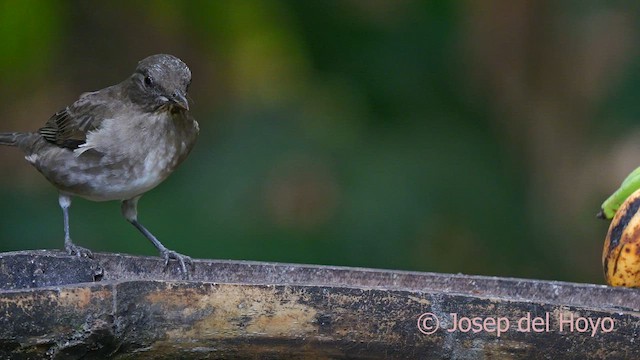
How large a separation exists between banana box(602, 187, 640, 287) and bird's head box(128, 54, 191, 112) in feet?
4.38

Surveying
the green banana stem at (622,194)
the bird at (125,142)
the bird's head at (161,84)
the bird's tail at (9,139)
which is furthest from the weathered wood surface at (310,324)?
the bird's tail at (9,139)

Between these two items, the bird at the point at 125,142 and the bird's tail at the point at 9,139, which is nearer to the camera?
the bird at the point at 125,142

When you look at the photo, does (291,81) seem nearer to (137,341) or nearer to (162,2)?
(162,2)

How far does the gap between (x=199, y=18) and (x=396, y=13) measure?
84cm

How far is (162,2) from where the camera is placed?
16.4 feet

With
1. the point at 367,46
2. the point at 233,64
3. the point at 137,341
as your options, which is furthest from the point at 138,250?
the point at 137,341

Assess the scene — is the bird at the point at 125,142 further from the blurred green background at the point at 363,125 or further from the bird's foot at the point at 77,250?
the blurred green background at the point at 363,125

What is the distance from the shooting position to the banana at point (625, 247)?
2918mm

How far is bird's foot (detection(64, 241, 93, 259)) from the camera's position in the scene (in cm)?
295

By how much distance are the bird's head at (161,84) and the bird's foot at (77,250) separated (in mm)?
504

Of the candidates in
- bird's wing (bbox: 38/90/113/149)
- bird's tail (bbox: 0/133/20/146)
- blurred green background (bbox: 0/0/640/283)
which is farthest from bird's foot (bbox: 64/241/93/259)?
blurred green background (bbox: 0/0/640/283)

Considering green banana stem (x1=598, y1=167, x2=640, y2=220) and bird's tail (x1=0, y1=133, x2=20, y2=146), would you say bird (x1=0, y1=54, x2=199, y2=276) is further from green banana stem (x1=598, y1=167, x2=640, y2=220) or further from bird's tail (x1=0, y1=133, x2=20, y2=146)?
green banana stem (x1=598, y1=167, x2=640, y2=220)

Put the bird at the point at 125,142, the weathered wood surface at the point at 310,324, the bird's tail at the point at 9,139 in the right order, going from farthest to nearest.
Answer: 1. the bird's tail at the point at 9,139
2. the bird at the point at 125,142
3. the weathered wood surface at the point at 310,324

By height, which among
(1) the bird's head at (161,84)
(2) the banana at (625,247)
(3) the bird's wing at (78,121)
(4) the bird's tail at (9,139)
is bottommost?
(2) the banana at (625,247)
